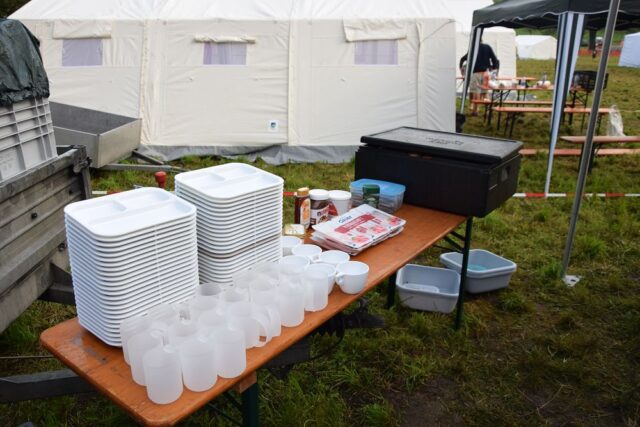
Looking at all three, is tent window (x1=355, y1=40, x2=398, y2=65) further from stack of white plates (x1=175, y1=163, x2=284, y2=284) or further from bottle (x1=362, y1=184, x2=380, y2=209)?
stack of white plates (x1=175, y1=163, x2=284, y2=284)

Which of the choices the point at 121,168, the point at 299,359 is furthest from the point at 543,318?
the point at 121,168

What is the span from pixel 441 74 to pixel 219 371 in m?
7.07

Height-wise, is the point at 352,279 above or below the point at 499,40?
below

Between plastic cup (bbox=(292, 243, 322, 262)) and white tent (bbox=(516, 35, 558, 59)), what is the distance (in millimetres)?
30067

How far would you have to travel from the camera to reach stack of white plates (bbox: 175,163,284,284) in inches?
73.5

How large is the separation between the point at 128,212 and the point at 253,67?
6434mm

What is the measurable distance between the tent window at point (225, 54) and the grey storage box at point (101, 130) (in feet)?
5.06

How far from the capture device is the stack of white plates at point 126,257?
1561mm

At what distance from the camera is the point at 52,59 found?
7848 mm

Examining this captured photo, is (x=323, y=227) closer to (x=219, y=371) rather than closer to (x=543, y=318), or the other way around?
(x=219, y=371)

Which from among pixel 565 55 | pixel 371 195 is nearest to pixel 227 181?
pixel 371 195

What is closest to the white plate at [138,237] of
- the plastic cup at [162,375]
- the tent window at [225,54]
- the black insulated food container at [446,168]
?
the plastic cup at [162,375]

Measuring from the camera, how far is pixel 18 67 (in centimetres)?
262

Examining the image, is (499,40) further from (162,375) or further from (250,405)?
(162,375)
